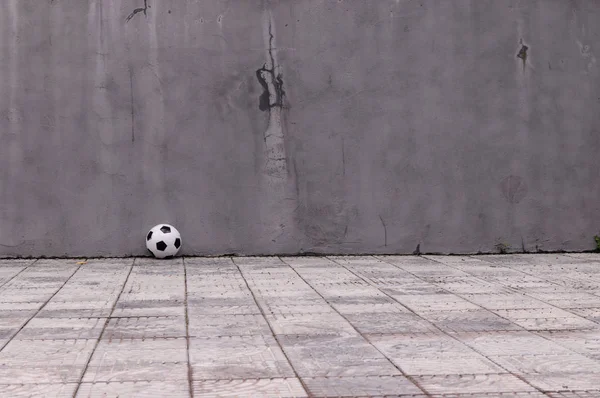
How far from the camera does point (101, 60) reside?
32.7 ft

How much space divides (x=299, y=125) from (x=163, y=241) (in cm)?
228

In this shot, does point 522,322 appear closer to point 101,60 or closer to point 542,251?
point 542,251

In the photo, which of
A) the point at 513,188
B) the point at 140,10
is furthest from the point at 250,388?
the point at 513,188

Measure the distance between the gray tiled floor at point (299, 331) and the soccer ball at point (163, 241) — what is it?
637 mm

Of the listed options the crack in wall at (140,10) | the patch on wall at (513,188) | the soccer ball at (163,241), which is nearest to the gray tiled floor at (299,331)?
the soccer ball at (163,241)

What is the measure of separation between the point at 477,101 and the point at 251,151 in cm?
306

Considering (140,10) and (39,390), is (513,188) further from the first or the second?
(39,390)

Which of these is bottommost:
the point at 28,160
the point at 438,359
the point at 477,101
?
the point at 438,359

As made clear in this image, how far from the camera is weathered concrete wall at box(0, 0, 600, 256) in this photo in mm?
9922

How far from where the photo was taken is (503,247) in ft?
34.6

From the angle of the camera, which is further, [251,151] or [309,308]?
[251,151]

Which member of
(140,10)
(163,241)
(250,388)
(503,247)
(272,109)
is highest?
(140,10)

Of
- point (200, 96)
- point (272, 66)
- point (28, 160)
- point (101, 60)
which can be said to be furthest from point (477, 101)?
point (28, 160)

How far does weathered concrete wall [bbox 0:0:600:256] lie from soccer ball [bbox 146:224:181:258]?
27 centimetres
